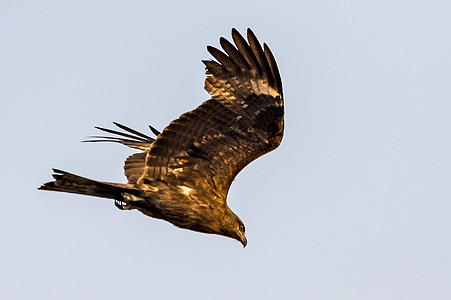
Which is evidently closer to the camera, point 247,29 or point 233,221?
→ point 247,29

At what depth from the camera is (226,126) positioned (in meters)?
10.1

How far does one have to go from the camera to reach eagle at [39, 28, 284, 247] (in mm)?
9930

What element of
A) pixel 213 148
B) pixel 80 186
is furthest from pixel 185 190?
pixel 80 186

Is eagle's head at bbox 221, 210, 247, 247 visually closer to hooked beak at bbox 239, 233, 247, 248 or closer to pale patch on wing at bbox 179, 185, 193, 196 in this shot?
hooked beak at bbox 239, 233, 247, 248

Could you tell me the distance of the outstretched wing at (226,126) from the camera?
9930 millimetres

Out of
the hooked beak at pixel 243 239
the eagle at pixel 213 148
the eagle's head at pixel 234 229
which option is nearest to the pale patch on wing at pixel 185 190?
the eagle at pixel 213 148

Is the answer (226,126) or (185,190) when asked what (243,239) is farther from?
(226,126)

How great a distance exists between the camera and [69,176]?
9.77m

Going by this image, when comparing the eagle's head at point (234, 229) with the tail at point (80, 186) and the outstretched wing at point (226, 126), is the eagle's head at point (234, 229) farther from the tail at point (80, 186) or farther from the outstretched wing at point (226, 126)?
the tail at point (80, 186)

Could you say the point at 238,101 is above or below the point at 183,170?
above

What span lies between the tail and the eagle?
0.4 inches

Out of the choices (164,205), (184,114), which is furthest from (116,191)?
(184,114)

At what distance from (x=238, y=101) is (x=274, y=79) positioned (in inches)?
19.2

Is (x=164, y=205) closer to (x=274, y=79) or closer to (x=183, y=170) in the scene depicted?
(x=183, y=170)
